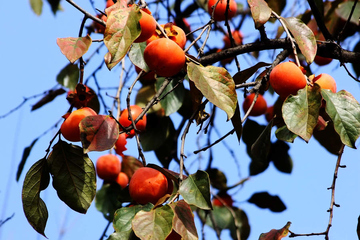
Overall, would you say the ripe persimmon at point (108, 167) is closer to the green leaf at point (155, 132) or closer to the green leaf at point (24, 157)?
the green leaf at point (155, 132)

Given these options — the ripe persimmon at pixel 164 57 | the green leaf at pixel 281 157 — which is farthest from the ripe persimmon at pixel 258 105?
the ripe persimmon at pixel 164 57

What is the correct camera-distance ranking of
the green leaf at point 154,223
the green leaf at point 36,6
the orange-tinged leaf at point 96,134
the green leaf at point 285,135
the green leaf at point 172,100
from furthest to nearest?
1. the green leaf at point 36,6
2. the green leaf at point 172,100
3. the green leaf at point 285,135
4. the orange-tinged leaf at point 96,134
5. the green leaf at point 154,223

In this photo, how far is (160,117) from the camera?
169 centimetres

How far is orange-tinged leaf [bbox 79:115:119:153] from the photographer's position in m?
0.86

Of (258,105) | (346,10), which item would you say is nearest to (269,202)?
(258,105)

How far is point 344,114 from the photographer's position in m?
0.85

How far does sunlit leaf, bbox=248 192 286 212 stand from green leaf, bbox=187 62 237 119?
3.10 ft

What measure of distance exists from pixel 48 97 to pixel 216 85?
113 cm

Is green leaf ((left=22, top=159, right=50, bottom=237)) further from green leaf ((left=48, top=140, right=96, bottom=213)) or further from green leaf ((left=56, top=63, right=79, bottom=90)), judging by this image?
green leaf ((left=56, top=63, right=79, bottom=90))

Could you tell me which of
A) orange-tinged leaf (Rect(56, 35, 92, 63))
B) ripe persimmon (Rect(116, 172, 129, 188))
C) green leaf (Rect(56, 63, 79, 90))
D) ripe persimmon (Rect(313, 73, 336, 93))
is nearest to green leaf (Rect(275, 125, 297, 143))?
ripe persimmon (Rect(313, 73, 336, 93))

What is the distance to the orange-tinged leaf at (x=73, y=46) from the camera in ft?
2.89

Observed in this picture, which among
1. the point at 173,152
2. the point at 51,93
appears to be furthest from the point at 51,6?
the point at 173,152

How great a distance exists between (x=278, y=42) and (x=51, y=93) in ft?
3.35

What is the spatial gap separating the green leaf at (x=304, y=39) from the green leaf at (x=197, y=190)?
0.32 m
